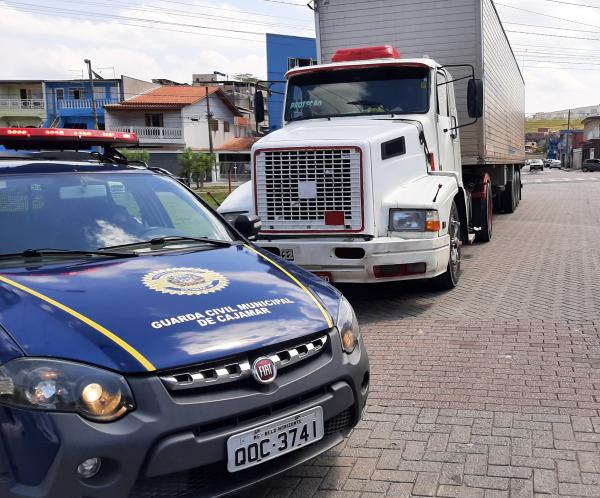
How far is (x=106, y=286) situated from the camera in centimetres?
292

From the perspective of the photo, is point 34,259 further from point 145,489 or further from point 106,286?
point 145,489

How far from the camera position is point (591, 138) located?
291 ft

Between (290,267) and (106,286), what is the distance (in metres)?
1.18

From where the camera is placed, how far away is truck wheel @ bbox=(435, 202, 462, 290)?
7512 millimetres

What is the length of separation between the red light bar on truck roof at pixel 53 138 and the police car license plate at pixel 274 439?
3.75 m

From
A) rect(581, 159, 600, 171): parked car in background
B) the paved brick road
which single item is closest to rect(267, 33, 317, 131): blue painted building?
rect(581, 159, 600, 171): parked car in background

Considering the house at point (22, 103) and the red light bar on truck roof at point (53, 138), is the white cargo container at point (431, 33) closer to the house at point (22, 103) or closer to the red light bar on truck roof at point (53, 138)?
the red light bar on truck roof at point (53, 138)

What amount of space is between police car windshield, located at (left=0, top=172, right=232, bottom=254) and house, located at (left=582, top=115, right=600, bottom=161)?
8725 cm

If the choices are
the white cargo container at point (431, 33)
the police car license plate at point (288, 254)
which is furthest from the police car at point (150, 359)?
the white cargo container at point (431, 33)

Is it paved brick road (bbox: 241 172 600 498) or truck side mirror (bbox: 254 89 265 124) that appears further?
truck side mirror (bbox: 254 89 265 124)

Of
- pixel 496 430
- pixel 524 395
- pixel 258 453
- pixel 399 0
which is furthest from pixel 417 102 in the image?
pixel 258 453

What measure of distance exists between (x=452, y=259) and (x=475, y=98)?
7.69ft

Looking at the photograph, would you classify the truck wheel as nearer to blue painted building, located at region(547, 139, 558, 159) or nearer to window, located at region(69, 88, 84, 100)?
window, located at region(69, 88, 84, 100)

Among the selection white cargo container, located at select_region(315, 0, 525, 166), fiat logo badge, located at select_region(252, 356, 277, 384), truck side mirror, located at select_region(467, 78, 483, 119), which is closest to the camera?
fiat logo badge, located at select_region(252, 356, 277, 384)
